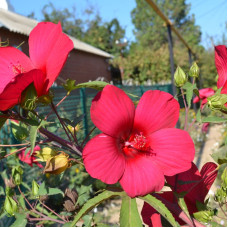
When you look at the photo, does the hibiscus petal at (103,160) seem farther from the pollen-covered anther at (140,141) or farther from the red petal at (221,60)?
the red petal at (221,60)

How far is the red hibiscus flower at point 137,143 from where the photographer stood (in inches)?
15.9

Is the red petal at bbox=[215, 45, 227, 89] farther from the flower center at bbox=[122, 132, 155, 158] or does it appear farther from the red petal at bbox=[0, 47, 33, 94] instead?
the red petal at bbox=[0, 47, 33, 94]

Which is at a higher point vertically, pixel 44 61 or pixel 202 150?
pixel 44 61

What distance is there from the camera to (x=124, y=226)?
446 mm

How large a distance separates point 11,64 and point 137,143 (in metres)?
0.24

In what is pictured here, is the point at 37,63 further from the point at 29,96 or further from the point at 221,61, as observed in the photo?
the point at 221,61

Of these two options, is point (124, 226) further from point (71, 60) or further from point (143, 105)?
point (71, 60)

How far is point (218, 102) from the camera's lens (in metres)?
0.52

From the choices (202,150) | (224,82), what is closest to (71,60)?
(202,150)

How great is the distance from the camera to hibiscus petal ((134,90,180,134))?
17.2 inches

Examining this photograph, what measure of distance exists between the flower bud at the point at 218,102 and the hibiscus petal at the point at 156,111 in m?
0.11

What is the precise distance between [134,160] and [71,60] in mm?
13191

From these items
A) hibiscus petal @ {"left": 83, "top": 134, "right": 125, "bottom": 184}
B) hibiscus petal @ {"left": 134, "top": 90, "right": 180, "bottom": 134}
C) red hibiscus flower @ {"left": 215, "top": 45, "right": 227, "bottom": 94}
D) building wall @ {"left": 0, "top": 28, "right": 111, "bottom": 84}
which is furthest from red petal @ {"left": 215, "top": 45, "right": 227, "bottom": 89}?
building wall @ {"left": 0, "top": 28, "right": 111, "bottom": 84}

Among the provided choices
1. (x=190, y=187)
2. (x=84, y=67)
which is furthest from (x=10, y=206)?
(x=84, y=67)
